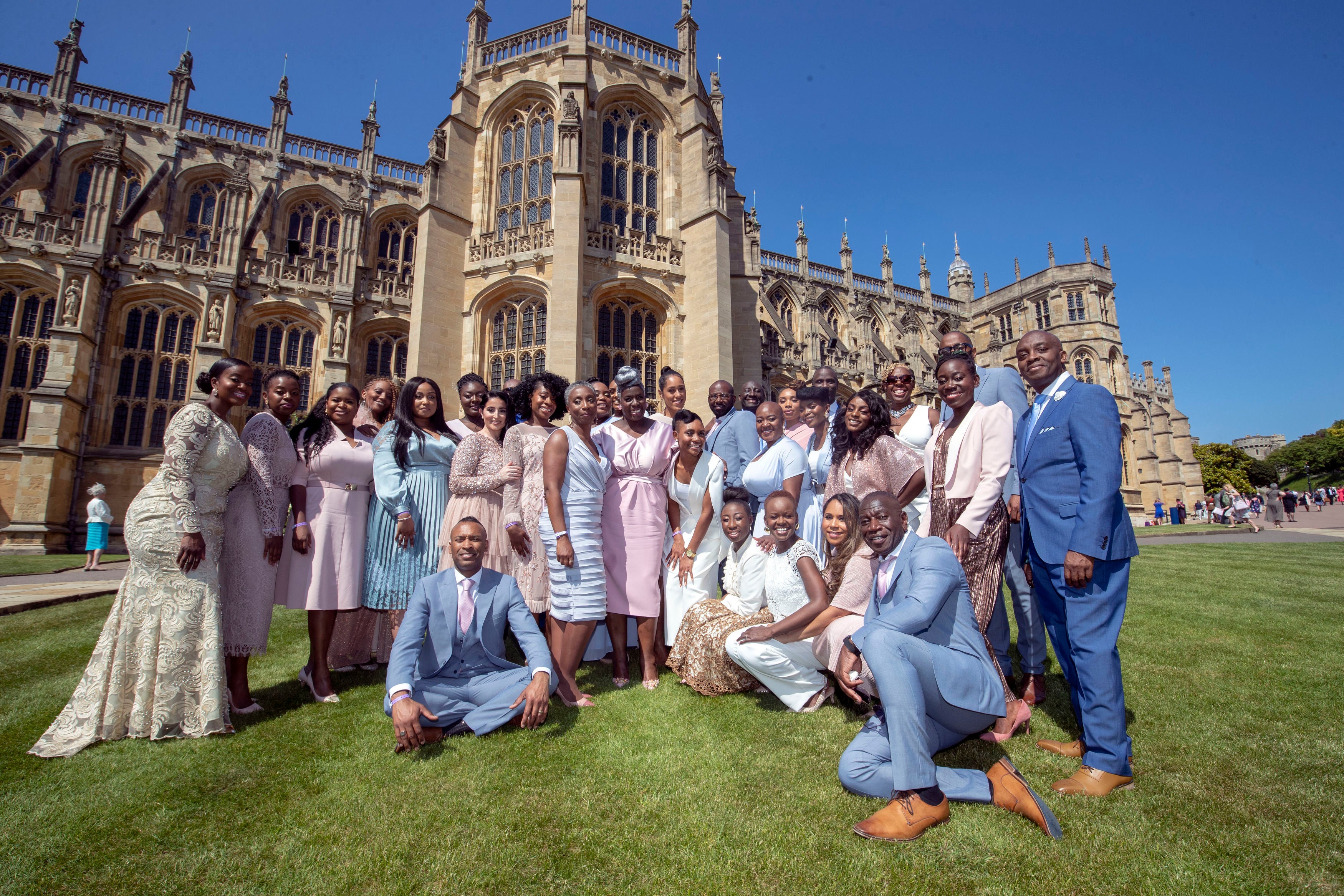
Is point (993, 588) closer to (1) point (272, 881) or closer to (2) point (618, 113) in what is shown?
(1) point (272, 881)

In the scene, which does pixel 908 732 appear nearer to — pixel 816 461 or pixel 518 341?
pixel 816 461

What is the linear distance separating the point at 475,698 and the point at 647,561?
60.0 inches

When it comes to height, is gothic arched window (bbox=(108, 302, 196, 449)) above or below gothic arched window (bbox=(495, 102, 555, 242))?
below

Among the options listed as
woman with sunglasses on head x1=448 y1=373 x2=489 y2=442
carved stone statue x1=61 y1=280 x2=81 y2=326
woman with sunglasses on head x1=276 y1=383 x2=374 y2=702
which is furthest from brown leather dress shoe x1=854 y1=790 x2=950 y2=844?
carved stone statue x1=61 y1=280 x2=81 y2=326

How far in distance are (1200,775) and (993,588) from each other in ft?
4.05

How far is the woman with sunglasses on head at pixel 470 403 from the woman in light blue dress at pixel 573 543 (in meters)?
1.04

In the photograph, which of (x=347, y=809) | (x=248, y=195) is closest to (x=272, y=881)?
(x=347, y=809)

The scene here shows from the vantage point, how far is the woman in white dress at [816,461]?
5.14 meters

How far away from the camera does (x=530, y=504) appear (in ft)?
14.9

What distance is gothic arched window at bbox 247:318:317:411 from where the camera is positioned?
840 inches

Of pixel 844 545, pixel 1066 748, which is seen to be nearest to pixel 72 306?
pixel 844 545

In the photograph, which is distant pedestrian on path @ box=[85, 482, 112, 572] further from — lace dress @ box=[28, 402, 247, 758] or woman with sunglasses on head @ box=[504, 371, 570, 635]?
woman with sunglasses on head @ box=[504, 371, 570, 635]

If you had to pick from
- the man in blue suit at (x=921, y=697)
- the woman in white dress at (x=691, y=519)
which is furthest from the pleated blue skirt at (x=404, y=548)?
the man in blue suit at (x=921, y=697)

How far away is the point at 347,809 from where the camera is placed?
Result: 2.62m
